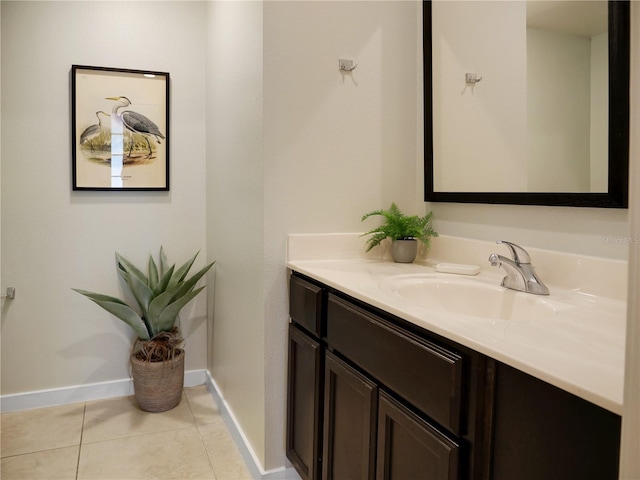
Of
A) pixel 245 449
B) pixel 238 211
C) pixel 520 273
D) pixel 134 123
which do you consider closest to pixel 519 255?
pixel 520 273

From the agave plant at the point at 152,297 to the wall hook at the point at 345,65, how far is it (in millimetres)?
1115

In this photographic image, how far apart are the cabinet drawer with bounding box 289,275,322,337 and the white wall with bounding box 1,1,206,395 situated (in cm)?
117

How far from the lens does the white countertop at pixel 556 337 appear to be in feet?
2.26

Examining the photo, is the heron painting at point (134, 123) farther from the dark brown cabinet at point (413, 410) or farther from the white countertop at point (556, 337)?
the white countertop at point (556, 337)

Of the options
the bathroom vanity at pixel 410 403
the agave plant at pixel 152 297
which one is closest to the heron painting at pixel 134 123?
the agave plant at pixel 152 297

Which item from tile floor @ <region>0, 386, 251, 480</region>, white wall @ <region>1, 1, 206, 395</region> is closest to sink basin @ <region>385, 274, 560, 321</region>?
tile floor @ <region>0, 386, 251, 480</region>

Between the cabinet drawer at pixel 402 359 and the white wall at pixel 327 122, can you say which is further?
the white wall at pixel 327 122

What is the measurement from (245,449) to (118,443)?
0.59m

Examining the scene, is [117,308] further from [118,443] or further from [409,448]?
[409,448]

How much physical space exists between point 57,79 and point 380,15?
5.18 ft

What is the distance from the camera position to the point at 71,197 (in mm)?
2492

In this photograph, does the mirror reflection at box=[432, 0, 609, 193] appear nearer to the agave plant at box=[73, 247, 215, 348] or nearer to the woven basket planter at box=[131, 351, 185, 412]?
the agave plant at box=[73, 247, 215, 348]

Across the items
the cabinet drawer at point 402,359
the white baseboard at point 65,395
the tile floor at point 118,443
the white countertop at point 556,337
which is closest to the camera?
the white countertop at point 556,337

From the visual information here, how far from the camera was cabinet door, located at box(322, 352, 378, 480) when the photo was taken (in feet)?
4.05
